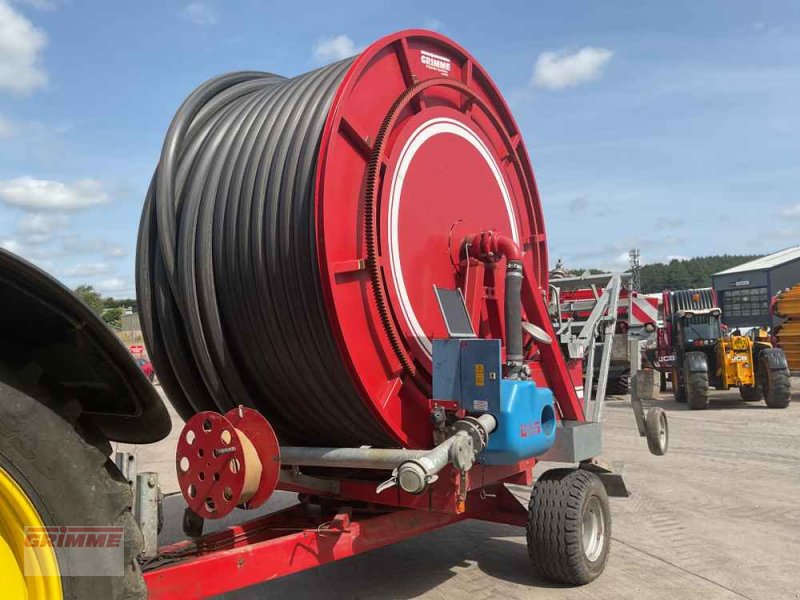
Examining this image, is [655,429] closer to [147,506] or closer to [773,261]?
[147,506]

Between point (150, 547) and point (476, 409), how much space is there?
173cm

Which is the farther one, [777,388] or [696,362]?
[696,362]

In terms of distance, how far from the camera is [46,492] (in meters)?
2.00

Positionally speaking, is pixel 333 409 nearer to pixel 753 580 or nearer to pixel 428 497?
pixel 428 497

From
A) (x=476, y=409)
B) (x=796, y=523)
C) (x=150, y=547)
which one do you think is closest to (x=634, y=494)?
(x=796, y=523)

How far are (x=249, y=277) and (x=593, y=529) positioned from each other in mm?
2902

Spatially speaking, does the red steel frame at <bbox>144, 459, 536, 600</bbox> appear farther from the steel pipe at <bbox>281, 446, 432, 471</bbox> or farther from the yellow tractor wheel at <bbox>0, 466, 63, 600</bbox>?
the yellow tractor wheel at <bbox>0, 466, 63, 600</bbox>

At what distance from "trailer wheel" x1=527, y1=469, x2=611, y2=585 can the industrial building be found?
43.6 m

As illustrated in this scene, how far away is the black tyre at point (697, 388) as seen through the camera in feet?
46.8

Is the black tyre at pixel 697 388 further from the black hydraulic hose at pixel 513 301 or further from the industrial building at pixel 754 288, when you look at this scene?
the industrial building at pixel 754 288

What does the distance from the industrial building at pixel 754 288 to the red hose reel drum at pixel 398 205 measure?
1737 inches

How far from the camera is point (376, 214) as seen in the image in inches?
149

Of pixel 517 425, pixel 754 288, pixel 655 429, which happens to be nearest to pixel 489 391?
pixel 517 425

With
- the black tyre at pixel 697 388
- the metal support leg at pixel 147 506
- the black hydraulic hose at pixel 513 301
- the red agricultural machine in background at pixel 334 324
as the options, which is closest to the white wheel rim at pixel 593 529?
the red agricultural machine in background at pixel 334 324
